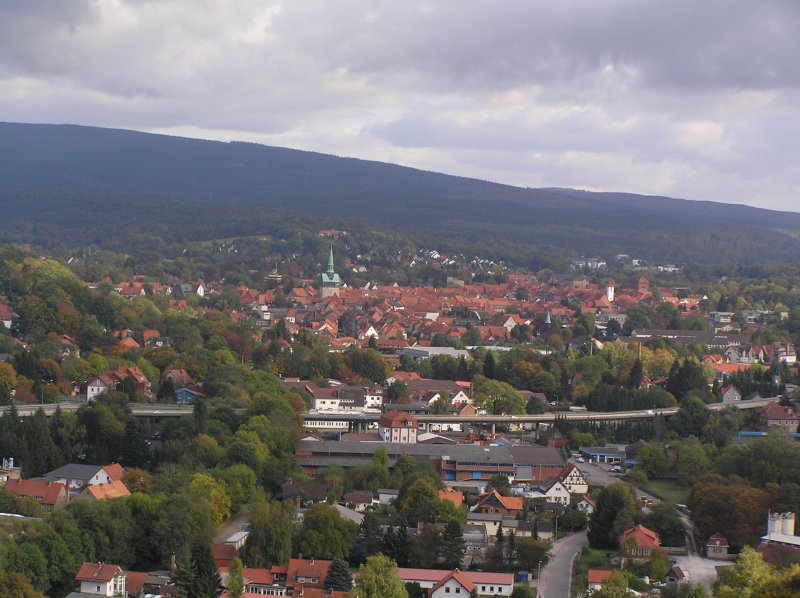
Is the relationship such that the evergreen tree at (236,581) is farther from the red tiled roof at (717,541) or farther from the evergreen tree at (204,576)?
the red tiled roof at (717,541)

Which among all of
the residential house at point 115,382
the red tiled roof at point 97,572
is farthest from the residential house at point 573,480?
the residential house at point 115,382

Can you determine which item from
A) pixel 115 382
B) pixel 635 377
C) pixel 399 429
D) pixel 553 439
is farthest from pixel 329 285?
pixel 399 429

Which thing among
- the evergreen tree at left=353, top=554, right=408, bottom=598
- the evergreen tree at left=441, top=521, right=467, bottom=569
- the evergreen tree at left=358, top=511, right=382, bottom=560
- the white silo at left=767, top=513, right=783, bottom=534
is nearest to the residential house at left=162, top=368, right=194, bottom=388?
the evergreen tree at left=358, top=511, right=382, bottom=560

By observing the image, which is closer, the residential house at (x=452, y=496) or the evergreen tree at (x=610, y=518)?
the evergreen tree at (x=610, y=518)

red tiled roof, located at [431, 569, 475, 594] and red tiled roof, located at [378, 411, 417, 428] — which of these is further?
red tiled roof, located at [378, 411, 417, 428]

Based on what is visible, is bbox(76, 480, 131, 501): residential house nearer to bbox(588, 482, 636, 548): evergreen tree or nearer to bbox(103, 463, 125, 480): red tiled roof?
bbox(103, 463, 125, 480): red tiled roof

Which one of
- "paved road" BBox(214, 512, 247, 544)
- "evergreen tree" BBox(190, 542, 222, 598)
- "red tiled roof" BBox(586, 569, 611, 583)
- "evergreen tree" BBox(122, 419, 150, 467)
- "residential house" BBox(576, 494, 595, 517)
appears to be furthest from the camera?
"evergreen tree" BBox(122, 419, 150, 467)
